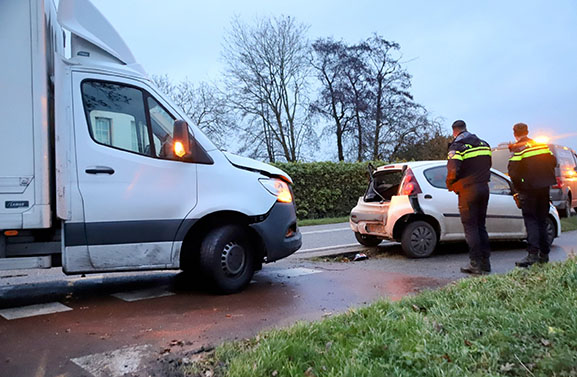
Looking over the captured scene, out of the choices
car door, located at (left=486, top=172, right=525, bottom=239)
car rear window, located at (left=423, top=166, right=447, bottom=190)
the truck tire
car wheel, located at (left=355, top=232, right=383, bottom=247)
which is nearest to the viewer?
the truck tire

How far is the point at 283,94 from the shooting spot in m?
30.1

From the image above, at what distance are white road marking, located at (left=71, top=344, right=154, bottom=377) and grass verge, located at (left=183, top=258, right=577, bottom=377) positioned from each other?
46 centimetres

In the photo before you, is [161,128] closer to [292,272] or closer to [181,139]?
[181,139]

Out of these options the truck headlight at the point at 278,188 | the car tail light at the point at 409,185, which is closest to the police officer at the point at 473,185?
the car tail light at the point at 409,185

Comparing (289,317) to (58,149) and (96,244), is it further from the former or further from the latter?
(58,149)

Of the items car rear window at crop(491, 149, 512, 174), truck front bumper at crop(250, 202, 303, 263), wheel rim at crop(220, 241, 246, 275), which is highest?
car rear window at crop(491, 149, 512, 174)

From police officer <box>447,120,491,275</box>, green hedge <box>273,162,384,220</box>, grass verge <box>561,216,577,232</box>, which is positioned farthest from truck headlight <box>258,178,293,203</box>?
green hedge <box>273,162,384,220</box>

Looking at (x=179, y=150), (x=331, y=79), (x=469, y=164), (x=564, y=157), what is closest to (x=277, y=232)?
(x=179, y=150)

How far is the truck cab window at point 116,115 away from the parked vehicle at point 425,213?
4173mm

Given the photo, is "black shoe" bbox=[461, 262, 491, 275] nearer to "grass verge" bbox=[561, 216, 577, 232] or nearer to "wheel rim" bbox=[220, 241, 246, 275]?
"wheel rim" bbox=[220, 241, 246, 275]

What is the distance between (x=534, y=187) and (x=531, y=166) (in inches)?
10.7

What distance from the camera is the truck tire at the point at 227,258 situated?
16.7 feet

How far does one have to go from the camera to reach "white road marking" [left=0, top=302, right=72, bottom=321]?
4.57 metres

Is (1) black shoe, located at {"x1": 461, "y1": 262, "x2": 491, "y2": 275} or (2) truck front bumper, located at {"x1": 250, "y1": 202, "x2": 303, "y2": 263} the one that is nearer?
(2) truck front bumper, located at {"x1": 250, "y1": 202, "x2": 303, "y2": 263}
